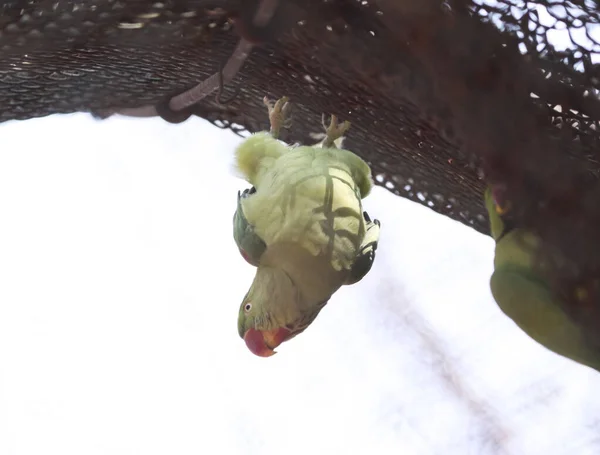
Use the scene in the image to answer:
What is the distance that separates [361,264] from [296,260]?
0.06 m

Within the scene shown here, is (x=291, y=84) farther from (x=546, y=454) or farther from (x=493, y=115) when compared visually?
(x=546, y=454)

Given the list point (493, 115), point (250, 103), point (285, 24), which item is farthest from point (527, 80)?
point (250, 103)

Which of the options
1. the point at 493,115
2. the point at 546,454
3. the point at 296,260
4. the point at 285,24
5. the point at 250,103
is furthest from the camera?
the point at 546,454

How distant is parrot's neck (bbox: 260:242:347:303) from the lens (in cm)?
46

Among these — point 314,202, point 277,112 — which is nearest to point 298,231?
point 314,202

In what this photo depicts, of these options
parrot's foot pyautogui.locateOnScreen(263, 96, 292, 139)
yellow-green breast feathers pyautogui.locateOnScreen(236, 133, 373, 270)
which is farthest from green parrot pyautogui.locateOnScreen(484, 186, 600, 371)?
parrot's foot pyautogui.locateOnScreen(263, 96, 292, 139)

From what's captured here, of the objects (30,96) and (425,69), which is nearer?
(425,69)

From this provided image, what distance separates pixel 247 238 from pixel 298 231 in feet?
0.19

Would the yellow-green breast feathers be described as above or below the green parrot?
below

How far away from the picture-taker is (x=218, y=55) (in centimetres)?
47

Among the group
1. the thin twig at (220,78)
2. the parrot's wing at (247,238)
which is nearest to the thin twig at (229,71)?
the thin twig at (220,78)

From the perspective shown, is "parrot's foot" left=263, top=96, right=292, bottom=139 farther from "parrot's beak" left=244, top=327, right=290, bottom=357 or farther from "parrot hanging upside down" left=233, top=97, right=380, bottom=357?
Answer: "parrot's beak" left=244, top=327, right=290, bottom=357

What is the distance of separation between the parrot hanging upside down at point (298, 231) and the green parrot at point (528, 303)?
157 millimetres

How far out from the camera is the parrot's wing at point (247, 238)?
0.49 m
